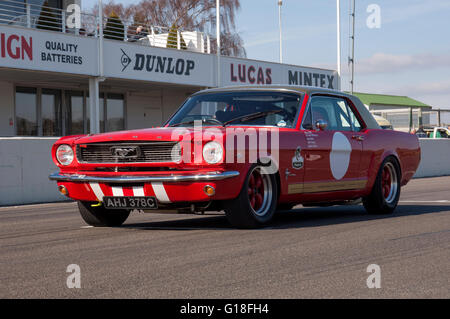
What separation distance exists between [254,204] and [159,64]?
1970cm

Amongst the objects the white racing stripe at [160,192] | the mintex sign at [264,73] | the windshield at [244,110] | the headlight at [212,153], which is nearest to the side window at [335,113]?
the windshield at [244,110]

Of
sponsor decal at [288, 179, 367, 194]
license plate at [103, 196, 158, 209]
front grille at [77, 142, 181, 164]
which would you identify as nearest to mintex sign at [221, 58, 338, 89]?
sponsor decal at [288, 179, 367, 194]

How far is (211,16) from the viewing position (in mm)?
44656

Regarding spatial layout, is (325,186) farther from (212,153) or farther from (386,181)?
(212,153)

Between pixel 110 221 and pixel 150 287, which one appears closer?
pixel 150 287

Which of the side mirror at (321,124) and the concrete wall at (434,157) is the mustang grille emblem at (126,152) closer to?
the side mirror at (321,124)

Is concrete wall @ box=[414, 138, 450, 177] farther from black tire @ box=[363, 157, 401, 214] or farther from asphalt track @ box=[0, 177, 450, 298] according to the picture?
asphalt track @ box=[0, 177, 450, 298]

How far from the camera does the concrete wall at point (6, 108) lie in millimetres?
25609

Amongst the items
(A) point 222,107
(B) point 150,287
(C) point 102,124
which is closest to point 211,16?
(C) point 102,124

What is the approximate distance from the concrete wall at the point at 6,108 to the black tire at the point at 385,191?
1884 cm

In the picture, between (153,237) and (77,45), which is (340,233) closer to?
(153,237)

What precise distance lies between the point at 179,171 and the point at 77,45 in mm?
17396

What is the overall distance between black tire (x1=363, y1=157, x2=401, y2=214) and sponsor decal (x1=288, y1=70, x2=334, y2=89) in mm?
22586

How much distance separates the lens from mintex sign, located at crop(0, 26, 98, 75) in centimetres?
2141
